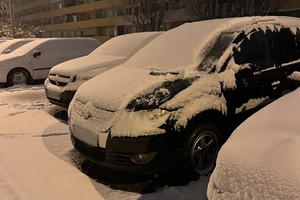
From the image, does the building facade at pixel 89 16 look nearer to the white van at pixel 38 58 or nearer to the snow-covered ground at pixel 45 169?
the white van at pixel 38 58

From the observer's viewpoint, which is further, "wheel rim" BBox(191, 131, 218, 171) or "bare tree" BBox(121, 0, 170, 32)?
"bare tree" BBox(121, 0, 170, 32)

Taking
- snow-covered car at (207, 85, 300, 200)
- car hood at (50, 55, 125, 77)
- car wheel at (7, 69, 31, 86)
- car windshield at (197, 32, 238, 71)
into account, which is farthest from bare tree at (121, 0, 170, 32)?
snow-covered car at (207, 85, 300, 200)

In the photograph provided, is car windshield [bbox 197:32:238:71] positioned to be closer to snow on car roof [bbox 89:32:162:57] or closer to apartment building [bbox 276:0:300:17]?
snow on car roof [bbox 89:32:162:57]

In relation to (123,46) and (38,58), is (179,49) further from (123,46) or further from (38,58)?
(38,58)

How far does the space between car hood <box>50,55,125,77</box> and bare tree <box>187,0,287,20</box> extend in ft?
44.2

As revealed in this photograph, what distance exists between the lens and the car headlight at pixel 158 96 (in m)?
3.24

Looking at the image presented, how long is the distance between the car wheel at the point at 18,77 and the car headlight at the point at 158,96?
798cm

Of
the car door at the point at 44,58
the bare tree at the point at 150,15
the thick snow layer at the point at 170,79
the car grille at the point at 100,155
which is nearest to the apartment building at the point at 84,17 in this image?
the bare tree at the point at 150,15

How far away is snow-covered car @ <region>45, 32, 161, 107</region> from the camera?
601 cm

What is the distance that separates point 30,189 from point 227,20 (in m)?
3.26

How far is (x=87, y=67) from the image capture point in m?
6.34

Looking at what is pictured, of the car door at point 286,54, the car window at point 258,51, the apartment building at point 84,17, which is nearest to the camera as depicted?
the car window at point 258,51

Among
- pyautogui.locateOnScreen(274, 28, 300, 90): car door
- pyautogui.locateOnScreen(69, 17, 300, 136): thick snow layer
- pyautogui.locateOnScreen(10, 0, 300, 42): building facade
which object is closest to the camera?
pyautogui.locateOnScreen(69, 17, 300, 136): thick snow layer

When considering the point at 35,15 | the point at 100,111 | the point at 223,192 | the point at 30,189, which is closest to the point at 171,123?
the point at 100,111
